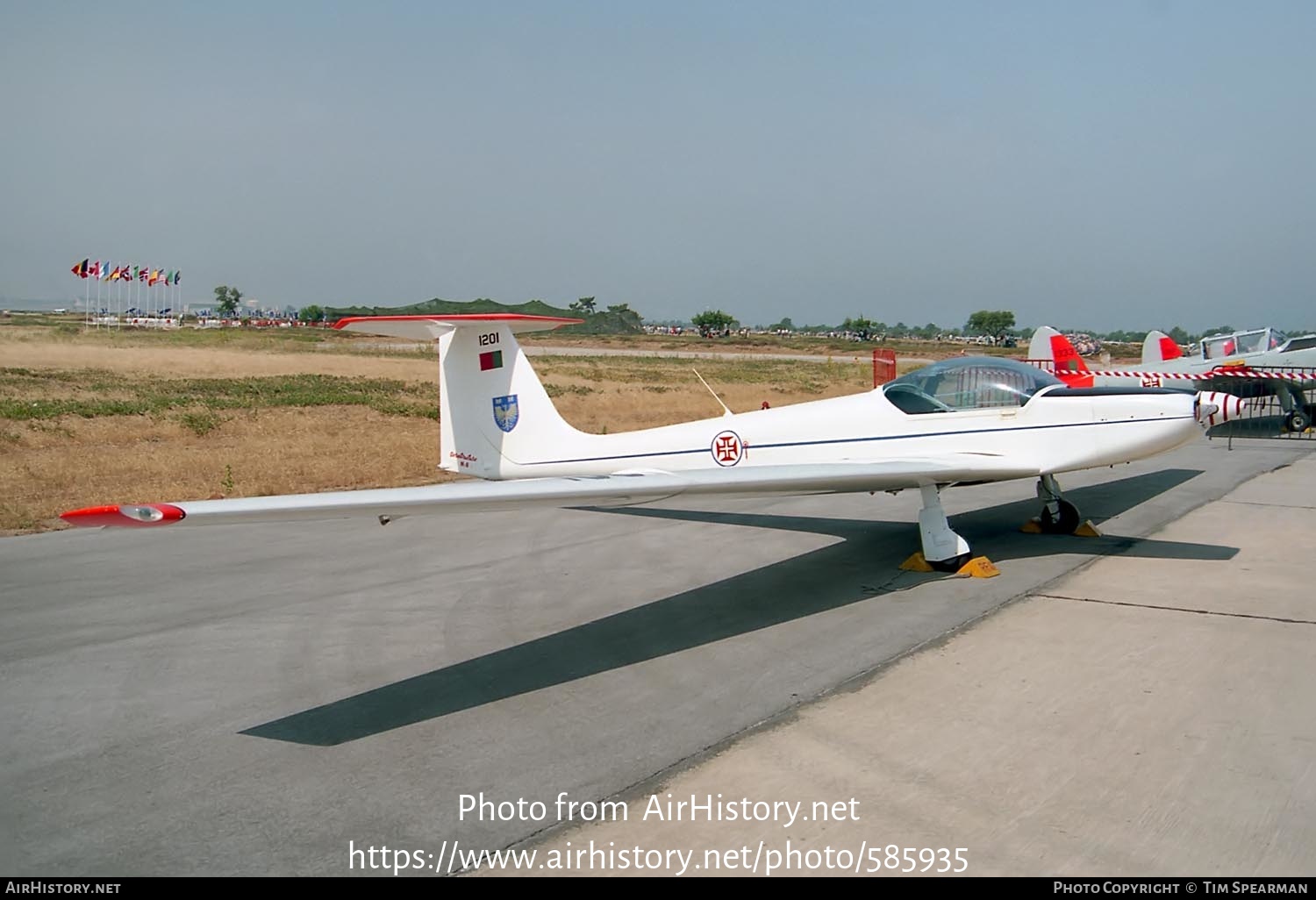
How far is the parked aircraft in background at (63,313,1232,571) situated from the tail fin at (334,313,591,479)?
0.04ft

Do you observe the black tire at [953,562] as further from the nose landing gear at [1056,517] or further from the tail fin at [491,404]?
the tail fin at [491,404]

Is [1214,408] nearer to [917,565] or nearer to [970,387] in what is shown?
[970,387]

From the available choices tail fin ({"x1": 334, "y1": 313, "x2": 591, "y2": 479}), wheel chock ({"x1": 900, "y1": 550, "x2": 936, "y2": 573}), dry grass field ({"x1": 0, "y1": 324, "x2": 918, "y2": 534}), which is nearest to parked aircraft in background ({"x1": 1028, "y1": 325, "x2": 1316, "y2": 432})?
dry grass field ({"x1": 0, "y1": 324, "x2": 918, "y2": 534})

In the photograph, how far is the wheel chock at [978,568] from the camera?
8672 mm

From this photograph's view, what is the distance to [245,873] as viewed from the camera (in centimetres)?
392

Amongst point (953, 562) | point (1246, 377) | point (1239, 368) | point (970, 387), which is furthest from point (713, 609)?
point (1246, 377)

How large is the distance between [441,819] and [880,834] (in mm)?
1930

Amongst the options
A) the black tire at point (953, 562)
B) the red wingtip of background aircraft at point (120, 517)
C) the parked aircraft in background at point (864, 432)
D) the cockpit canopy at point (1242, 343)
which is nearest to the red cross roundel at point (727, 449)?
the parked aircraft in background at point (864, 432)

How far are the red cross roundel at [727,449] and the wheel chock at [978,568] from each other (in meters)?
2.49

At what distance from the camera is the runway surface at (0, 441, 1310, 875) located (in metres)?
4.50

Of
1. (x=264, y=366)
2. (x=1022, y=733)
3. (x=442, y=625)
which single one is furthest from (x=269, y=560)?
(x=264, y=366)

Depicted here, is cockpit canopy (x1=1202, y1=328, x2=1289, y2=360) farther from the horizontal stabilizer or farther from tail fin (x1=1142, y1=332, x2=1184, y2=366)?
the horizontal stabilizer

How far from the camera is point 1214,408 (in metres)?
9.20

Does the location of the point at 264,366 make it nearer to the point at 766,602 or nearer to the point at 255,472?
the point at 255,472
